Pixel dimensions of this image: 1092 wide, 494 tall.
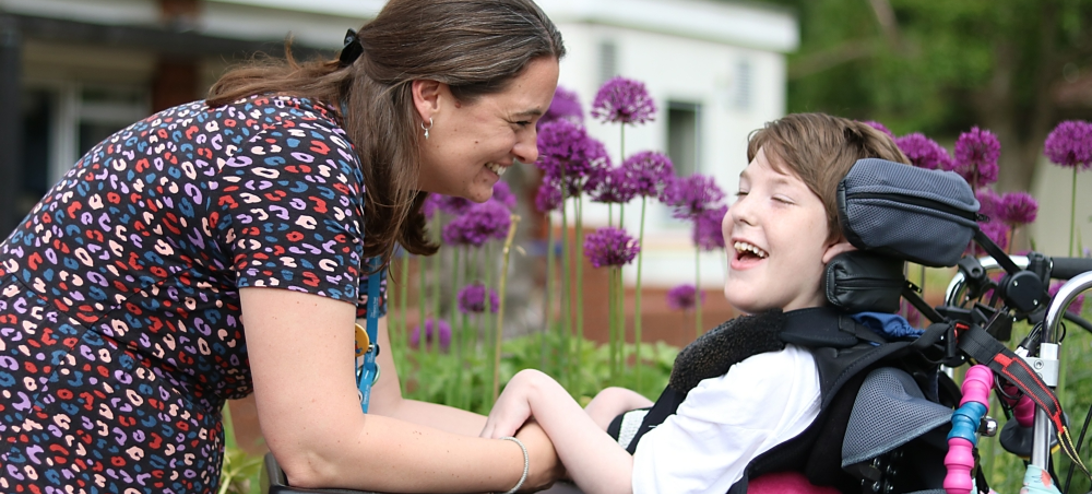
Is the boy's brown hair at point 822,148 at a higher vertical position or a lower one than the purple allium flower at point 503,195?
higher

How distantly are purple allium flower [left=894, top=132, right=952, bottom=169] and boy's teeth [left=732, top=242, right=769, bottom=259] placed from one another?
2.45 feet

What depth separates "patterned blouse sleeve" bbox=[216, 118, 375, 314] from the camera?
1.45 m

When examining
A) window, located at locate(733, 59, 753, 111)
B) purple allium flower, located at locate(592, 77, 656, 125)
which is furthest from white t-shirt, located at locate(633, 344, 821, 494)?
window, located at locate(733, 59, 753, 111)

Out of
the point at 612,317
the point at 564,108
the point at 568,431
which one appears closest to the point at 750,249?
the point at 568,431

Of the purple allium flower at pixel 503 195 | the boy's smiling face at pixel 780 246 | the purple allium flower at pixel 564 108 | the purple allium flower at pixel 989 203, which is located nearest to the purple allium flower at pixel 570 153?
the purple allium flower at pixel 564 108

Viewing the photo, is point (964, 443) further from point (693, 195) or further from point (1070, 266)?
point (693, 195)

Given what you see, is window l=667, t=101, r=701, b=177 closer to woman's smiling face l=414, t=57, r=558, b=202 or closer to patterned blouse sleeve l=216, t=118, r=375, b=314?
woman's smiling face l=414, t=57, r=558, b=202

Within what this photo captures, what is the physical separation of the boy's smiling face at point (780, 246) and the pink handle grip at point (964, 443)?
0.38 metres

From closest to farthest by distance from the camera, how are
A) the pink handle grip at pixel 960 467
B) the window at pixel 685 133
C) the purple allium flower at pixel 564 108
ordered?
the pink handle grip at pixel 960 467 → the purple allium flower at pixel 564 108 → the window at pixel 685 133

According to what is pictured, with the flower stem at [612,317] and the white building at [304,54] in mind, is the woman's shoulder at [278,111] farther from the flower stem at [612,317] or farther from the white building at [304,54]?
the white building at [304,54]

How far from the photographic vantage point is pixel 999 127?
696 inches

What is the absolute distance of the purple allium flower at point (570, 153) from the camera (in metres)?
2.67

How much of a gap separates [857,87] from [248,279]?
20.0 metres

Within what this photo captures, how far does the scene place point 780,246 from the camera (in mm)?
1781
